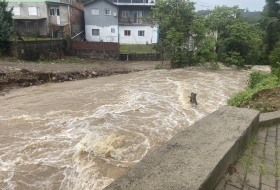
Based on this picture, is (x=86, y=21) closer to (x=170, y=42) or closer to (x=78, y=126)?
(x=170, y=42)

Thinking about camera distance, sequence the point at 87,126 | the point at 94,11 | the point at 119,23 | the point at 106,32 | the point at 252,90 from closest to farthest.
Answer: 1. the point at 87,126
2. the point at 252,90
3. the point at 94,11
4. the point at 119,23
5. the point at 106,32

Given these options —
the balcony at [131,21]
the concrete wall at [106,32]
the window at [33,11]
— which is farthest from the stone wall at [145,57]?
the window at [33,11]

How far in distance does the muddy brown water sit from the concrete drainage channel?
2189 millimetres

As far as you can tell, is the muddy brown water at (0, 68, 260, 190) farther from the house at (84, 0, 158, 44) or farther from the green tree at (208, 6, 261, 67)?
the house at (84, 0, 158, 44)

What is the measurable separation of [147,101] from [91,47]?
16073 millimetres

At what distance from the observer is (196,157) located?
96.8 inches

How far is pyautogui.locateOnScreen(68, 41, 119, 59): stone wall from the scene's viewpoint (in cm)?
2369

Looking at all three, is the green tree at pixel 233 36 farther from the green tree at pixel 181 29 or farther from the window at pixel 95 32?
the window at pixel 95 32

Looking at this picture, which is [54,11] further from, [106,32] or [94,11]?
[106,32]

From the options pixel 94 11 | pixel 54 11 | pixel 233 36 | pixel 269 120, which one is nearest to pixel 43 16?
pixel 54 11

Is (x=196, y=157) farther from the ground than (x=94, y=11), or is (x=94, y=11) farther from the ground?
(x=94, y=11)

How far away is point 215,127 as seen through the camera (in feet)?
10.5

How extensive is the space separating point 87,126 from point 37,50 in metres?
14.8

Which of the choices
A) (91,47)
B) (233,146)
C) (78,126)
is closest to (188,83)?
(78,126)
